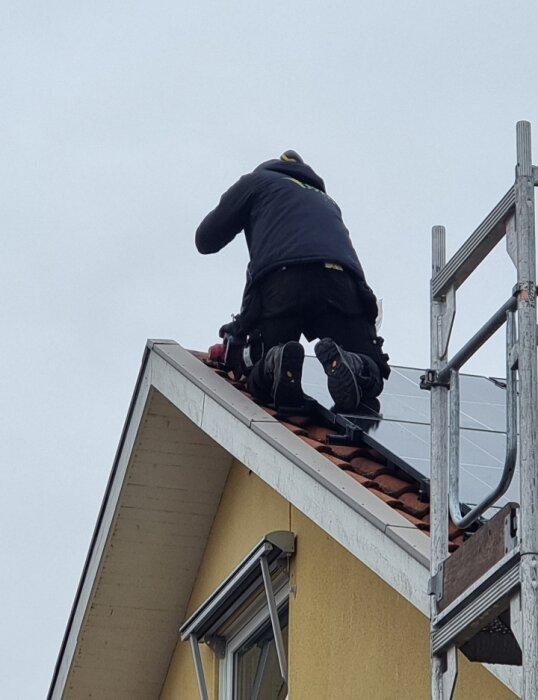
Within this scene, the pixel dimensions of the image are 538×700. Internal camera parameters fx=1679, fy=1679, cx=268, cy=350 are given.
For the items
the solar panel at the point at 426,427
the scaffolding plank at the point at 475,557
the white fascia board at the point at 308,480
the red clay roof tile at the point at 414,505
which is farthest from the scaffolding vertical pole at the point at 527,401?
the red clay roof tile at the point at 414,505

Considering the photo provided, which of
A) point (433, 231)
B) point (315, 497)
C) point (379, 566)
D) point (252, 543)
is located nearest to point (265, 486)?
point (252, 543)

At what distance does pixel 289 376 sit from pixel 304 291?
59 cm

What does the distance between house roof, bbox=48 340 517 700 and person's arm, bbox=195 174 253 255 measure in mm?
573

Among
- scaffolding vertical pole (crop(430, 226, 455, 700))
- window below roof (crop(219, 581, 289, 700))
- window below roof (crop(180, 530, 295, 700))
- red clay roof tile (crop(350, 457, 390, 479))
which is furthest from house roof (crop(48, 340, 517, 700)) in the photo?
scaffolding vertical pole (crop(430, 226, 455, 700))

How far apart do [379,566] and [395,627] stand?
0.73 meters

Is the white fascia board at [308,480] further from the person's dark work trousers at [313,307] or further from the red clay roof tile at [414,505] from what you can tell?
the person's dark work trousers at [313,307]

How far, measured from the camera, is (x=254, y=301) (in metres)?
7.96

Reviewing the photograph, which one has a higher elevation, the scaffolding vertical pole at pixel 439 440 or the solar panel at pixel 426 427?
the solar panel at pixel 426 427

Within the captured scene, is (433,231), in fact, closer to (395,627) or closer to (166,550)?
(395,627)

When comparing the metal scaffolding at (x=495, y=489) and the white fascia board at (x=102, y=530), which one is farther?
the white fascia board at (x=102, y=530)

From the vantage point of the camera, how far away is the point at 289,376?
7410 millimetres

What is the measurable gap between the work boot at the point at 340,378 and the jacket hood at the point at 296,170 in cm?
137

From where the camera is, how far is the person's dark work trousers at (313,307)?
786cm

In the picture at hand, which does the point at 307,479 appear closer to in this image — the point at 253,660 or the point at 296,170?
the point at 253,660
